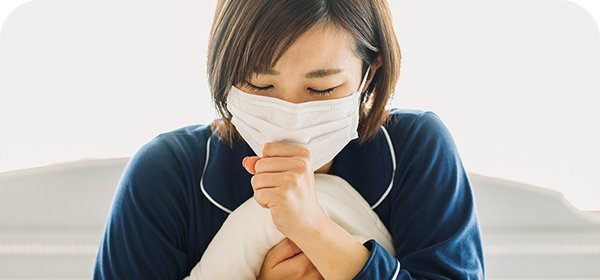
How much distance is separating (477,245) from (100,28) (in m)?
1.49

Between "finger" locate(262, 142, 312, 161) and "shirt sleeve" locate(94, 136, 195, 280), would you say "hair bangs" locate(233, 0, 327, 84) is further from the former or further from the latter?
"shirt sleeve" locate(94, 136, 195, 280)

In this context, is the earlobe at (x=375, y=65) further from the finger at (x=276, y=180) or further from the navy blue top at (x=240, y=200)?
the finger at (x=276, y=180)

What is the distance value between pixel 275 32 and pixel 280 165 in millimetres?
259

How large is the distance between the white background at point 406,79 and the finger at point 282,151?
0.86 meters

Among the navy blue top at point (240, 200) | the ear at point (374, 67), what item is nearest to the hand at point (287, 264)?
the navy blue top at point (240, 200)

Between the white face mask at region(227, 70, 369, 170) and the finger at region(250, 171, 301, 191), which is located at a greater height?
the white face mask at region(227, 70, 369, 170)

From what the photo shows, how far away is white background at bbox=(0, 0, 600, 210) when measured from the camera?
1517mm

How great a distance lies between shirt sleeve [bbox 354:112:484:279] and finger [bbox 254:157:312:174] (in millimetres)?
231

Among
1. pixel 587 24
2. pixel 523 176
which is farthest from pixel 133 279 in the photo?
pixel 587 24

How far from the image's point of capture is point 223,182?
98 centimetres

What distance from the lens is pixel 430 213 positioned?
92 cm

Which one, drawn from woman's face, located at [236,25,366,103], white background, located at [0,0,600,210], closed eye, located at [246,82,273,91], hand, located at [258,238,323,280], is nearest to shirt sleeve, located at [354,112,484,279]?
hand, located at [258,238,323,280]

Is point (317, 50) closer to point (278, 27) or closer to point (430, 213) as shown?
point (278, 27)

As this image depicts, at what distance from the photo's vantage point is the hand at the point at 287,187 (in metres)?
0.75
